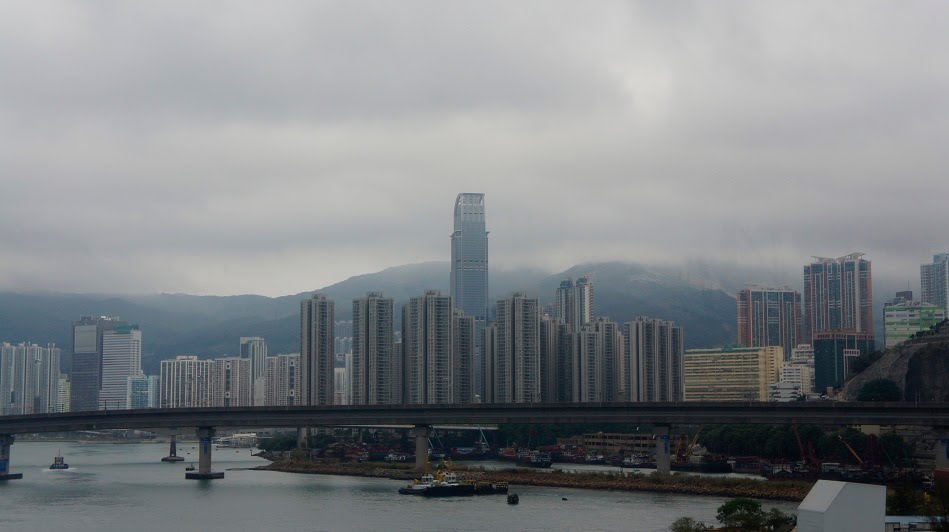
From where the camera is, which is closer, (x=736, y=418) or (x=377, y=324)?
(x=736, y=418)

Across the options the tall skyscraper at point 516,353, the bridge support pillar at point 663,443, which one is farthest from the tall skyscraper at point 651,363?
the bridge support pillar at point 663,443

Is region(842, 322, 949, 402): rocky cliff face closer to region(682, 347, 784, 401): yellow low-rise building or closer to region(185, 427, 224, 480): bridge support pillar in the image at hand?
region(682, 347, 784, 401): yellow low-rise building

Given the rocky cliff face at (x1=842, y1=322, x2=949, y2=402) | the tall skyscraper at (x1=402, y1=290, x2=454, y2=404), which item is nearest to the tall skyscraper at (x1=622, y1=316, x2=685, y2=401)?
the tall skyscraper at (x1=402, y1=290, x2=454, y2=404)

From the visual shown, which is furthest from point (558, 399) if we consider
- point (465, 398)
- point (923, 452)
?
point (923, 452)

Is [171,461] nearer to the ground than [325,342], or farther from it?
nearer to the ground

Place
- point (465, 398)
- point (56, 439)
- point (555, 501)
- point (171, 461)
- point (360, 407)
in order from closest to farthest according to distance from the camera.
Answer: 1. point (555, 501)
2. point (360, 407)
3. point (171, 461)
4. point (465, 398)
5. point (56, 439)

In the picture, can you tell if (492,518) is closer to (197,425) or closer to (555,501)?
(555,501)

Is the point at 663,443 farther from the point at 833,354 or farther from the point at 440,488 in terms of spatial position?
the point at 833,354

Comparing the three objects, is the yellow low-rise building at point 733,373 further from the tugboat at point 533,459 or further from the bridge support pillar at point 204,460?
the bridge support pillar at point 204,460
